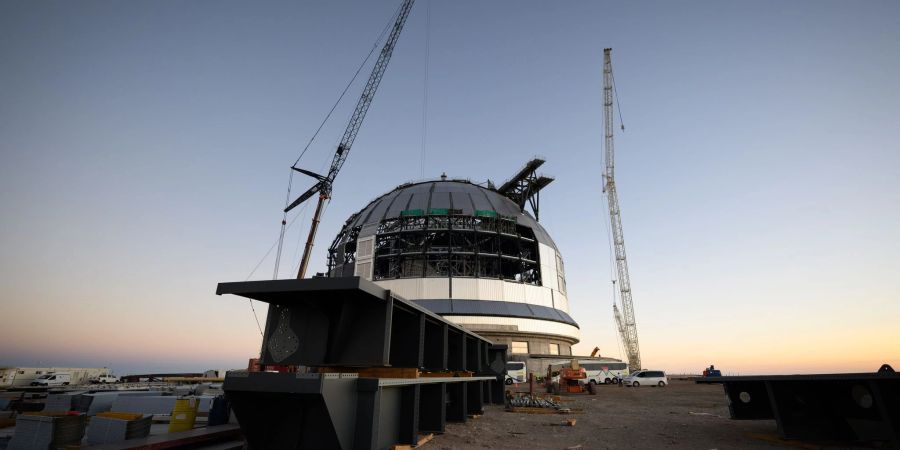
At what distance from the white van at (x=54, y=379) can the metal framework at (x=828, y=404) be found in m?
55.6

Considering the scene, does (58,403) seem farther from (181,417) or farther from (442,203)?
(442,203)

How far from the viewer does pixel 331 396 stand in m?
9.41

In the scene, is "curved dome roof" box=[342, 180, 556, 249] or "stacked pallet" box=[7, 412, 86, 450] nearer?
"stacked pallet" box=[7, 412, 86, 450]

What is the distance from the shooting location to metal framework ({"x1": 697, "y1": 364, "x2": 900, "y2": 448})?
476 inches

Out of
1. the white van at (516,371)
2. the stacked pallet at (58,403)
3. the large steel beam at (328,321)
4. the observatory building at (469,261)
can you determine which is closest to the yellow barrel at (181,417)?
the large steel beam at (328,321)

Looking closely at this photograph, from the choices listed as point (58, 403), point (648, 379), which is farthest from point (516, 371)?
point (58, 403)

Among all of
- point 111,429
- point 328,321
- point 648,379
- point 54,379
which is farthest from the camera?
point 648,379

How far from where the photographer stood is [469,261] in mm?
63156

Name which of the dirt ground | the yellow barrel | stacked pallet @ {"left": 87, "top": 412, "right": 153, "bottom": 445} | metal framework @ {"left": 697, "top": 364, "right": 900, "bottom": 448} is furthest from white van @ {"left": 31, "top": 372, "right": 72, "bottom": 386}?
metal framework @ {"left": 697, "top": 364, "right": 900, "bottom": 448}

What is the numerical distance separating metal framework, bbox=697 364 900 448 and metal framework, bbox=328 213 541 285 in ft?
146

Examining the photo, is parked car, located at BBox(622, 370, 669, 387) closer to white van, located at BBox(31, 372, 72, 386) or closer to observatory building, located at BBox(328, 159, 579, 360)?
observatory building, located at BBox(328, 159, 579, 360)

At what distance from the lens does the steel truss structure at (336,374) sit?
9.66m

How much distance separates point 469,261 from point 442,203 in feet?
34.1

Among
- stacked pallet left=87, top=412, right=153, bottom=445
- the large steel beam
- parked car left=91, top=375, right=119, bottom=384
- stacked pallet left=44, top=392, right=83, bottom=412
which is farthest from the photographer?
parked car left=91, top=375, right=119, bottom=384
